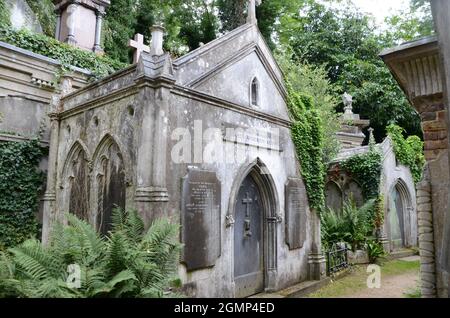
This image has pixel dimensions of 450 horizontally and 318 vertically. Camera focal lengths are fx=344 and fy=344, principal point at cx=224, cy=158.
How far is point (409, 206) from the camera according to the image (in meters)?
15.1

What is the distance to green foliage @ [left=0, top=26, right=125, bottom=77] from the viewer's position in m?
10.3

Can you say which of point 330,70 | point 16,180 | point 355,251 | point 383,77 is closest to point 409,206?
point 355,251

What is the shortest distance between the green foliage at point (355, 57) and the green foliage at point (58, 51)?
12423 mm

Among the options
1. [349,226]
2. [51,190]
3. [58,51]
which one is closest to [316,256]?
[349,226]

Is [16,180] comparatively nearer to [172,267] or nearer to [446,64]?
[172,267]

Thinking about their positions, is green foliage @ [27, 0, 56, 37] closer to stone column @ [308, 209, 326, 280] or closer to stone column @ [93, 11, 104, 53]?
stone column @ [93, 11, 104, 53]

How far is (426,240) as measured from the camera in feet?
12.2

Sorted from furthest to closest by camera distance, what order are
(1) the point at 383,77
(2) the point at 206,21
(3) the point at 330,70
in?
1. (3) the point at 330,70
2. (1) the point at 383,77
3. (2) the point at 206,21

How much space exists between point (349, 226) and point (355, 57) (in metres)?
17.0

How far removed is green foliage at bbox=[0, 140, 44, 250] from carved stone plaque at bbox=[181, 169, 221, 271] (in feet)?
17.0

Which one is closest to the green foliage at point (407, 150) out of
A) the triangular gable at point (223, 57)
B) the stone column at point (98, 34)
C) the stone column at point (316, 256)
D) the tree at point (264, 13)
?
the stone column at point (316, 256)

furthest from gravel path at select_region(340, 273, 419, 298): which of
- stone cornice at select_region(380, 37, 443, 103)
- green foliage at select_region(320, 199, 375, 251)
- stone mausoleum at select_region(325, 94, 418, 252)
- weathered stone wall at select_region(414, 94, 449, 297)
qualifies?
stone cornice at select_region(380, 37, 443, 103)

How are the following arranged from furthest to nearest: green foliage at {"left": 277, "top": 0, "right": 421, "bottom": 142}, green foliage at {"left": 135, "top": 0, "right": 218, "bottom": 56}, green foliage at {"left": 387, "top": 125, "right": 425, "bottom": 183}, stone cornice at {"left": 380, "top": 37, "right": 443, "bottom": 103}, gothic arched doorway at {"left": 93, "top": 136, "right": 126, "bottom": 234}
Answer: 1. green foliage at {"left": 277, "top": 0, "right": 421, "bottom": 142}
2. green foliage at {"left": 135, "top": 0, "right": 218, "bottom": 56}
3. green foliage at {"left": 387, "top": 125, "right": 425, "bottom": 183}
4. gothic arched doorway at {"left": 93, "top": 136, "right": 126, "bottom": 234}
5. stone cornice at {"left": 380, "top": 37, "right": 443, "bottom": 103}
